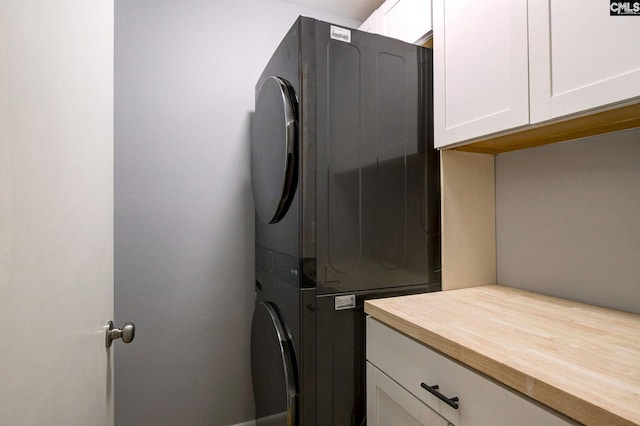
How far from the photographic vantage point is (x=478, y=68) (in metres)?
1.22

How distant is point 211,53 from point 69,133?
1542mm

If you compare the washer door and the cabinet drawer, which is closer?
the cabinet drawer

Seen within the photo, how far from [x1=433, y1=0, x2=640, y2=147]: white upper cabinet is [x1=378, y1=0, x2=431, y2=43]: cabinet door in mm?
86

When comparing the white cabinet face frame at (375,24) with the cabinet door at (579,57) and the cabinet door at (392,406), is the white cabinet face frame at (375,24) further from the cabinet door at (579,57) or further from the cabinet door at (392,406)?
the cabinet door at (392,406)

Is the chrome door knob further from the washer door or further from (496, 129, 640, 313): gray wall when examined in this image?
(496, 129, 640, 313): gray wall

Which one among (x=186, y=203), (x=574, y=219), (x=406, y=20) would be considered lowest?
(x=574, y=219)

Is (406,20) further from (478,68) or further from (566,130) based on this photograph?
Answer: (566,130)

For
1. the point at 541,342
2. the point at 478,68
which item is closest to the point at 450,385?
the point at 541,342

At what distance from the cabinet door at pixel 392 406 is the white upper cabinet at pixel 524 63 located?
961mm

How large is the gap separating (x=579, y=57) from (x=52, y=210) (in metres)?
1.37

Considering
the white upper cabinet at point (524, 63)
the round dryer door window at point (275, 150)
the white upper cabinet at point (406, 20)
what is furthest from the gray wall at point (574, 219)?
the round dryer door window at point (275, 150)

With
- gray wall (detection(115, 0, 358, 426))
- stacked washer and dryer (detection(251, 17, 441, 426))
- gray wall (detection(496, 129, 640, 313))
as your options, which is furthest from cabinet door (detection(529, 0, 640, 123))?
gray wall (detection(115, 0, 358, 426))

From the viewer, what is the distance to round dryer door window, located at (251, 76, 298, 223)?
1.24 m

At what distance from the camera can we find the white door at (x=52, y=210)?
45 cm
